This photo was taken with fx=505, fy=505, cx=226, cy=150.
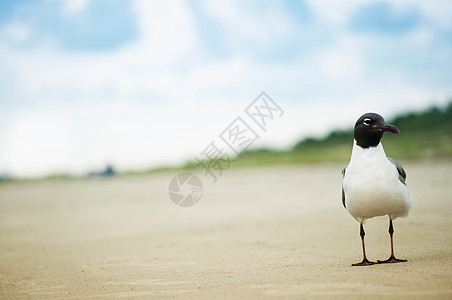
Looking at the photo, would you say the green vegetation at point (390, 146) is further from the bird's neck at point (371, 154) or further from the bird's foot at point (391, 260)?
the bird's neck at point (371, 154)

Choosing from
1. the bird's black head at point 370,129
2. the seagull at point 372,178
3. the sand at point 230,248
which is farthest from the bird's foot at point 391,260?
the bird's black head at point 370,129

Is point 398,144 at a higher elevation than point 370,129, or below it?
higher

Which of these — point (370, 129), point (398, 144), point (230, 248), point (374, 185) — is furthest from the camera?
point (398, 144)

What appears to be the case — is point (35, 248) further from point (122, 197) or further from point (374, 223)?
point (122, 197)

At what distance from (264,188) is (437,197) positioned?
6243 millimetres

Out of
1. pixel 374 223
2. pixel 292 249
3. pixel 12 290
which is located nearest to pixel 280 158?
pixel 374 223

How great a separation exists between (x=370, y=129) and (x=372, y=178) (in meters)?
0.49

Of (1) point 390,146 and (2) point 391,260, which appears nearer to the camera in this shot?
(2) point 391,260

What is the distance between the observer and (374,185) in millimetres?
4852

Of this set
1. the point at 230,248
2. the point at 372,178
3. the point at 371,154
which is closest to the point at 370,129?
the point at 371,154

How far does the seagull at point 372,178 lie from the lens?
4.87 m

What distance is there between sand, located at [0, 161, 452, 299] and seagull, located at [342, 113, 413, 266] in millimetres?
591

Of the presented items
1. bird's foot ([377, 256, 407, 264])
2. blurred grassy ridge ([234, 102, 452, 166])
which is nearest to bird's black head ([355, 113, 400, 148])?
bird's foot ([377, 256, 407, 264])

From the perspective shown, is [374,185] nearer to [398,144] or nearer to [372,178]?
[372,178]
